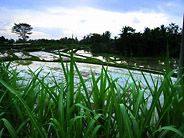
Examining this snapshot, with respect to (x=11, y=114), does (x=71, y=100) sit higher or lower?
higher

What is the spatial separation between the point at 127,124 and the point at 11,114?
0.60 m

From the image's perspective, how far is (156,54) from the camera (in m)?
12.4

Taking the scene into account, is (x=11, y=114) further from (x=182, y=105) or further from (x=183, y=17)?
(x=183, y=17)

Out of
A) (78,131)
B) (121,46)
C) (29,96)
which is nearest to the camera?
(78,131)

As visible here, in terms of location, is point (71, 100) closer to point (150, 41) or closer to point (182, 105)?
point (182, 105)

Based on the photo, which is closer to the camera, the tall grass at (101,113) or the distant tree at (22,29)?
the tall grass at (101,113)

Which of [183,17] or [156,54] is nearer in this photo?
[183,17]

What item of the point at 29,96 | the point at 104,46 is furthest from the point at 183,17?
the point at 104,46

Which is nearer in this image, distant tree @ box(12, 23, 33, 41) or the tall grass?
the tall grass

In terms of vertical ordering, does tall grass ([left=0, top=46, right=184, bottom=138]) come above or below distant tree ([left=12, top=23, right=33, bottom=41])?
below

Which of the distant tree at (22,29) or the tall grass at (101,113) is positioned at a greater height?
the distant tree at (22,29)

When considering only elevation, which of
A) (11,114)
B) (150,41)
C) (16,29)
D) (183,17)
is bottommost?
(11,114)

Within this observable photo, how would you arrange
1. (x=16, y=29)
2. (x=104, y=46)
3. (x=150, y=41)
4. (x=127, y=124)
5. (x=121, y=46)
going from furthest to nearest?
1. (x=16, y=29)
2. (x=104, y=46)
3. (x=121, y=46)
4. (x=150, y=41)
5. (x=127, y=124)

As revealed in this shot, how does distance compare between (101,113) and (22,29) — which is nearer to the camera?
(101,113)
